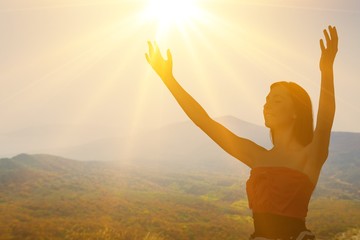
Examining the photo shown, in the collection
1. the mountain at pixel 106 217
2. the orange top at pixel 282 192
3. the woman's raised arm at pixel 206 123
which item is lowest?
the mountain at pixel 106 217

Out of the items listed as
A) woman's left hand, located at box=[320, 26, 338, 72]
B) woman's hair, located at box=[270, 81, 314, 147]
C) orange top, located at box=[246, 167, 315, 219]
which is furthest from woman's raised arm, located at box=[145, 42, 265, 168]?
woman's left hand, located at box=[320, 26, 338, 72]

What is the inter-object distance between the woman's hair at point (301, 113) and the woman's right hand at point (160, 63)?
724 millimetres

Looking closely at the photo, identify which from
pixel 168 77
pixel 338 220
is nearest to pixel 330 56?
pixel 168 77

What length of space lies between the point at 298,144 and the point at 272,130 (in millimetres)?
233

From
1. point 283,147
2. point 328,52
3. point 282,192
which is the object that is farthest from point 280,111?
point 282,192

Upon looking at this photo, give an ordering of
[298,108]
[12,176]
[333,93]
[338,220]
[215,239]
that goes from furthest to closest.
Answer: [12,176]
[338,220]
[215,239]
[298,108]
[333,93]

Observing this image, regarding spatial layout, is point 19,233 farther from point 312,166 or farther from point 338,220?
point 338,220

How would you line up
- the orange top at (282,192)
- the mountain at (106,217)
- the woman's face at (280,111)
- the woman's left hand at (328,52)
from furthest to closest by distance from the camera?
1. the mountain at (106,217)
2. the woman's face at (280,111)
3. the woman's left hand at (328,52)
4. the orange top at (282,192)

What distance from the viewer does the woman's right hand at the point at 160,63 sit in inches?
94.3

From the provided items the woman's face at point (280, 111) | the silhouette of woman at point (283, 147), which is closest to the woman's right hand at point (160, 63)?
the silhouette of woman at point (283, 147)

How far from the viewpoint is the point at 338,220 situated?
26469 millimetres

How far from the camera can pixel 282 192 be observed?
195 cm

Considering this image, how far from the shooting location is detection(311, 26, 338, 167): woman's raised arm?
6.69 ft

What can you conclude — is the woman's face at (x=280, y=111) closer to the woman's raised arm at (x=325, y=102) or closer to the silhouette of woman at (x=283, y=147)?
the silhouette of woman at (x=283, y=147)
